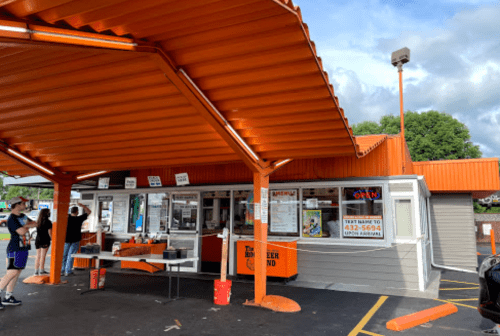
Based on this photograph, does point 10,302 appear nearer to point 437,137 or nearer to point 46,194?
point 437,137

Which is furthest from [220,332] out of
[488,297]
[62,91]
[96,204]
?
[96,204]

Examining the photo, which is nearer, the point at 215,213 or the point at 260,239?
the point at 260,239

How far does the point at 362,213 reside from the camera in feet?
27.5

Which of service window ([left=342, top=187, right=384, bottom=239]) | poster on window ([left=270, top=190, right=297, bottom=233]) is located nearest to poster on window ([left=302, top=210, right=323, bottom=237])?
poster on window ([left=270, top=190, right=297, bottom=233])

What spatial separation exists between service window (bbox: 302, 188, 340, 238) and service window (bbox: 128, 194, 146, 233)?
522 cm

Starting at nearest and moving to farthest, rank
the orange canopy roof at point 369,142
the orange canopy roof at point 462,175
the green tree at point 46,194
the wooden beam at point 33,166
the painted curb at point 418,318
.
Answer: the painted curb at point 418,318 < the orange canopy roof at point 369,142 < the wooden beam at point 33,166 < the orange canopy roof at point 462,175 < the green tree at point 46,194

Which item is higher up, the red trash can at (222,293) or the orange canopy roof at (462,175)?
the orange canopy roof at (462,175)

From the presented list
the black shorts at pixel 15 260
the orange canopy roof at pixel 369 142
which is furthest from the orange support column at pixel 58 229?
the orange canopy roof at pixel 369 142

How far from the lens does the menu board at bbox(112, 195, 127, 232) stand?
444 inches

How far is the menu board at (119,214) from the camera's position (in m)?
11.3

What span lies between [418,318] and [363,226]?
3032 millimetres

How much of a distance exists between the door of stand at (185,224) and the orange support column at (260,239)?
145 inches

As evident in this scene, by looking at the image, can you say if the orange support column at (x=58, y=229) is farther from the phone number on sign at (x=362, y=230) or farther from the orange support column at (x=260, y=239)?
the phone number on sign at (x=362, y=230)

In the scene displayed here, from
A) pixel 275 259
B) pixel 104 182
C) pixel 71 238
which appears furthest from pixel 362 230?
pixel 71 238
